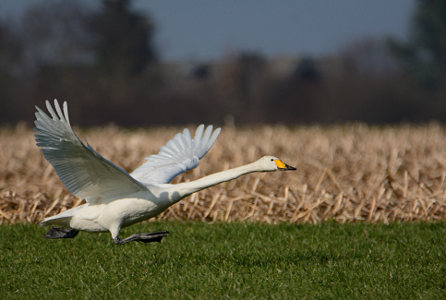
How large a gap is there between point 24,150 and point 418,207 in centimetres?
864

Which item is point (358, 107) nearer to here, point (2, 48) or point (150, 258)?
point (2, 48)

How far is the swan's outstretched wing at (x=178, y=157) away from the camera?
7.34 m

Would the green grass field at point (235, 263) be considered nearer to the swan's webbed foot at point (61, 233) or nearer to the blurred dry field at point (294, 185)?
the swan's webbed foot at point (61, 233)

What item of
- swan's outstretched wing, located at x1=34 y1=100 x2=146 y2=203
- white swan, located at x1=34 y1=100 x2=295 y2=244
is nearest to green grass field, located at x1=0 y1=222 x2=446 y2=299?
white swan, located at x1=34 y1=100 x2=295 y2=244

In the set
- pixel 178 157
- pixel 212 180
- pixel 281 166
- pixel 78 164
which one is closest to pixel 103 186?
pixel 78 164

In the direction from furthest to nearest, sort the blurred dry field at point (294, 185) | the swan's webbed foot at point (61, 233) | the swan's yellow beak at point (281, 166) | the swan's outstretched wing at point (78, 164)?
the blurred dry field at point (294, 185)
the swan's webbed foot at point (61, 233)
the swan's yellow beak at point (281, 166)
the swan's outstretched wing at point (78, 164)

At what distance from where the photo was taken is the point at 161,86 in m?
44.5

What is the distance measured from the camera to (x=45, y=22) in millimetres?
39719

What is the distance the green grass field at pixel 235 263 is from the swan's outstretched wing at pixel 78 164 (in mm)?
804

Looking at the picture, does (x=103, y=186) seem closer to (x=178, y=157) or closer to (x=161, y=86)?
(x=178, y=157)

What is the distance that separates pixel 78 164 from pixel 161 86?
127 ft

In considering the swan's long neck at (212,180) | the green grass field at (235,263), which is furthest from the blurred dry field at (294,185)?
the swan's long neck at (212,180)

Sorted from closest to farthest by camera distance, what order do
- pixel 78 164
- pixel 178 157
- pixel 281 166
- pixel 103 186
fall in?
pixel 281 166, pixel 78 164, pixel 103 186, pixel 178 157

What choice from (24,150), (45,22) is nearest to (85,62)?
(45,22)
